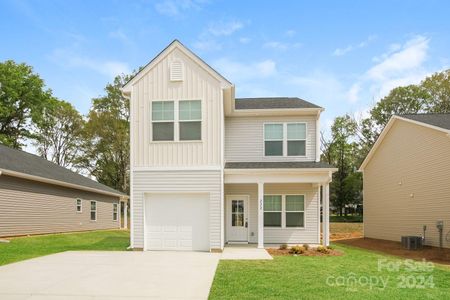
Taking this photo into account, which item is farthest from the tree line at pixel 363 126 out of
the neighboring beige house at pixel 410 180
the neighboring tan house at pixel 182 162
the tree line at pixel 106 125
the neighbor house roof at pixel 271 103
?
the neighboring tan house at pixel 182 162

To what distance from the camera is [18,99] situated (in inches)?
1597

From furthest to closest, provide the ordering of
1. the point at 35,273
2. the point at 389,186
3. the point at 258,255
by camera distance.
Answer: the point at 389,186, the point at 258,255, the point at 35,273

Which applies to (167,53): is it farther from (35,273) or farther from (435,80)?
(435,80)

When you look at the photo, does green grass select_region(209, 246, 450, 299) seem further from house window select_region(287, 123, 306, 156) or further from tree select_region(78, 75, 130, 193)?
tree select_region(78, 75, 130, 193)

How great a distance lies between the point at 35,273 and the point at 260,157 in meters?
10.1

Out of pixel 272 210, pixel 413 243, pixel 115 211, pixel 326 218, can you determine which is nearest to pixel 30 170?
pixel 272 210

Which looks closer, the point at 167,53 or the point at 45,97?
the point at 167,53

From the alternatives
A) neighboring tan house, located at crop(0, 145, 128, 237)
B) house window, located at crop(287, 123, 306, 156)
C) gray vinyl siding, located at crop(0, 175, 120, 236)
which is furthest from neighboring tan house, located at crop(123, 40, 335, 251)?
gray vinyl siding, located at crop(0, 175, 120, 236)

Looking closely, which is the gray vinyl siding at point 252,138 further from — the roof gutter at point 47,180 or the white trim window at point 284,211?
the roof gutter at point 47,180

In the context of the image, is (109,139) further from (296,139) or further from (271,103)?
(296,139)

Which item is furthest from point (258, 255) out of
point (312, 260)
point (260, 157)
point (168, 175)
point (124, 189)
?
point (124, 189)

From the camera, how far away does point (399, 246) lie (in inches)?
675

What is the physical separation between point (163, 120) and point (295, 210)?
7.00 m

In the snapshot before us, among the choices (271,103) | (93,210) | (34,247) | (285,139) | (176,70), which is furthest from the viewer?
(93,210)
